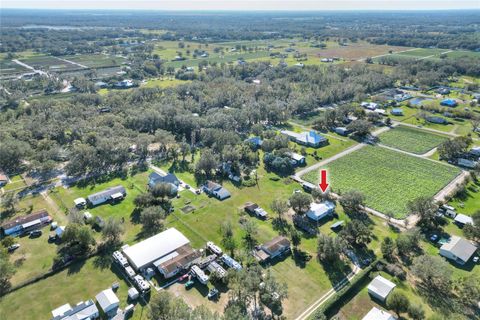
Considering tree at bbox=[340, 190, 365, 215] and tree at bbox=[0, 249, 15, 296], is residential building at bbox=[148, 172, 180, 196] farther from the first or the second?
tree at bbox=[340, 190, 365, 215]

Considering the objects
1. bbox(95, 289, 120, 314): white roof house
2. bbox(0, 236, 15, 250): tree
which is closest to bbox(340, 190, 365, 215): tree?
bbox(95, 289, 120, 314): white roof house

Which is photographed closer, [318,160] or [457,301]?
[457,301]

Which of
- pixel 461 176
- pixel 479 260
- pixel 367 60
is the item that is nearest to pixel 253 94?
pixel 461 176

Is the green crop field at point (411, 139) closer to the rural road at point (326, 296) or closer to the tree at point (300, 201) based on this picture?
the tree at point (300, 201)

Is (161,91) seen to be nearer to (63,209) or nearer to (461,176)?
(63,209)

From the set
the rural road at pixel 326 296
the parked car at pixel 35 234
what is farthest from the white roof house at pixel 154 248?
the rural road at pixel 326 296
